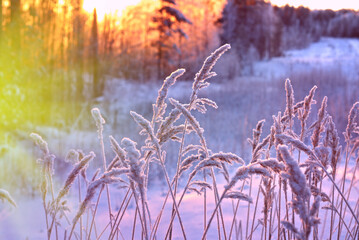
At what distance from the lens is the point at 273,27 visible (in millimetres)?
27938

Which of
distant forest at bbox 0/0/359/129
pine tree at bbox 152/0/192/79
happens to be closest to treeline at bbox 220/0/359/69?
distant forest at bbox 0/0/359/129

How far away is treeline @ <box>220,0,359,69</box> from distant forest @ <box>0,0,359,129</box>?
66 millimetres

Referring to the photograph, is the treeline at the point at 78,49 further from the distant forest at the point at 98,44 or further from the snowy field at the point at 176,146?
the snowy field at the point at 176,146

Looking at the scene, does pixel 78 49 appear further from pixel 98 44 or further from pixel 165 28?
pixel 165 28

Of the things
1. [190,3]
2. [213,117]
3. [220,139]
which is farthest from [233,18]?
[220,139]

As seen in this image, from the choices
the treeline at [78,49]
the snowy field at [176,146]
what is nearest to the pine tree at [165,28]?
the treeline at [78,49]

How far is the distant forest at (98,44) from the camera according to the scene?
23.3ft

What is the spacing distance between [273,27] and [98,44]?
16836mm

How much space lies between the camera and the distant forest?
23.3 feet

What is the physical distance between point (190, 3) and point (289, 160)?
19.6m

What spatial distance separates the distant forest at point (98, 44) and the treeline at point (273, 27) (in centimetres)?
7

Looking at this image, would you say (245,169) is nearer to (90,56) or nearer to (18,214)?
(18,214)

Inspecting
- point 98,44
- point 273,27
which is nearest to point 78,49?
point 98,44

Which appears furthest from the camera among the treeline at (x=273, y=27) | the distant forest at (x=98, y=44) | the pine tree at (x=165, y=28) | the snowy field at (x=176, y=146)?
the treeline at (x=273, y=27)
